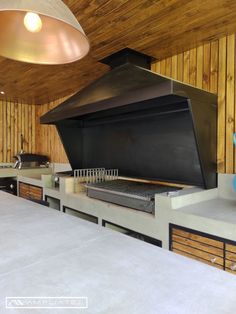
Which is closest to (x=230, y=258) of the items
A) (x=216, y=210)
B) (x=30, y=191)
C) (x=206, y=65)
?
(x=216, y=210)

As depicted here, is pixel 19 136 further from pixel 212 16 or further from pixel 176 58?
pixel 212 16

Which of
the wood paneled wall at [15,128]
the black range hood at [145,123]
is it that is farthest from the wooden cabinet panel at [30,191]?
the wood paneled wall at [15,128]

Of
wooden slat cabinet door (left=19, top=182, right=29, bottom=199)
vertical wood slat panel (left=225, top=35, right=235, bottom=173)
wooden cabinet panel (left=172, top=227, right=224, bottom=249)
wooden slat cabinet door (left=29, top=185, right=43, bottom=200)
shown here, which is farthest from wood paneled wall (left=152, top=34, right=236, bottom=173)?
wooden slat cabinet door (left=19, top=182, right=29, bottom=199)

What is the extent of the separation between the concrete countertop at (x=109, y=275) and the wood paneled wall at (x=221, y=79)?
1.48 meters

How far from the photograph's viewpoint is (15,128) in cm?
451

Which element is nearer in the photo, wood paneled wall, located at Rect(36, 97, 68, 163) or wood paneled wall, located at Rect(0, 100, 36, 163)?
wood paneled wall, located at Rect(36, 97, 68, 163)

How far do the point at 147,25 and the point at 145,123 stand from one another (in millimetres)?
987

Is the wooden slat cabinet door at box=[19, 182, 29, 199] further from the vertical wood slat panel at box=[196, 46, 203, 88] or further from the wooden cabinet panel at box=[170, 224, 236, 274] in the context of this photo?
the vertical wood slat panel at box=[196, 46, 203, 88]

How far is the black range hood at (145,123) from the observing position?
5.96ft

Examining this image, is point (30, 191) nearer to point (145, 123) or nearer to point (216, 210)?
A: point (145, 123)

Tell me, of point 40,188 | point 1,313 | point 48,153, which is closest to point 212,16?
point 1,313

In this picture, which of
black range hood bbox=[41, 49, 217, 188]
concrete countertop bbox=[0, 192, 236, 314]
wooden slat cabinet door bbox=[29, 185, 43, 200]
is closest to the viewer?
concrete countertop bbox=[0, 192, 236, 314]

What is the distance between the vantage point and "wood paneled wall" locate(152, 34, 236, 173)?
200 centimetres

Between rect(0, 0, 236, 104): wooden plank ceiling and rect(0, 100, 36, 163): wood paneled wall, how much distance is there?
1.84m
